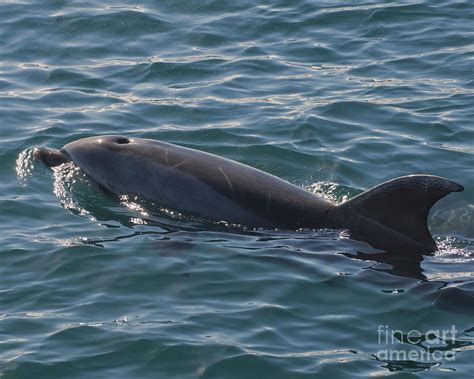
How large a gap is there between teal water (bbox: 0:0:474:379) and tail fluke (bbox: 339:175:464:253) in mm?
233

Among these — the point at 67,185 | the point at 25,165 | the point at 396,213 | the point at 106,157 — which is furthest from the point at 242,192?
the point at 25,165

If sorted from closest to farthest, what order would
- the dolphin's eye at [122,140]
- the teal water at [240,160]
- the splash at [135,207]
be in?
the teal water at [240,160] < the splash at [135,207] < the dolphin's eye at [122,140]

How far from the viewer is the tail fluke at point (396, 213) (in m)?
A: 10.9

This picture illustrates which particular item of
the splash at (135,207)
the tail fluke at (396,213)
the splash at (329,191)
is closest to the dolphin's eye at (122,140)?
the splash at (135,207)

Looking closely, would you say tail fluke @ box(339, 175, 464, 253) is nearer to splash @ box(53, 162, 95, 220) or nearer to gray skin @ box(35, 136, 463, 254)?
gray skin @ box(35, 136, 463, 254)

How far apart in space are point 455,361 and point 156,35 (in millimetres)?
11717

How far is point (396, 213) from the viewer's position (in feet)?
36.9

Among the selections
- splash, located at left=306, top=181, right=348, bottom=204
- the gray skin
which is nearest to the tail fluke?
the gray skin

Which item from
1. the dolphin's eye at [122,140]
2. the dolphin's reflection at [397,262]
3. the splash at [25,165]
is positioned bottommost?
the dolphin's reflection at [397,262]

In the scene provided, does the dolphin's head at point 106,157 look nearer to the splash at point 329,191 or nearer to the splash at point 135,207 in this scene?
the splash at point 135,207

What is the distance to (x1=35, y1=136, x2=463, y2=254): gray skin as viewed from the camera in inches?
440

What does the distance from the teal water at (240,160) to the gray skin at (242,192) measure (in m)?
0.19

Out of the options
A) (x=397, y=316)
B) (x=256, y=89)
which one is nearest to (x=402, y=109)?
(x=256, y=89)

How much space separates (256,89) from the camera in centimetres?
1705
